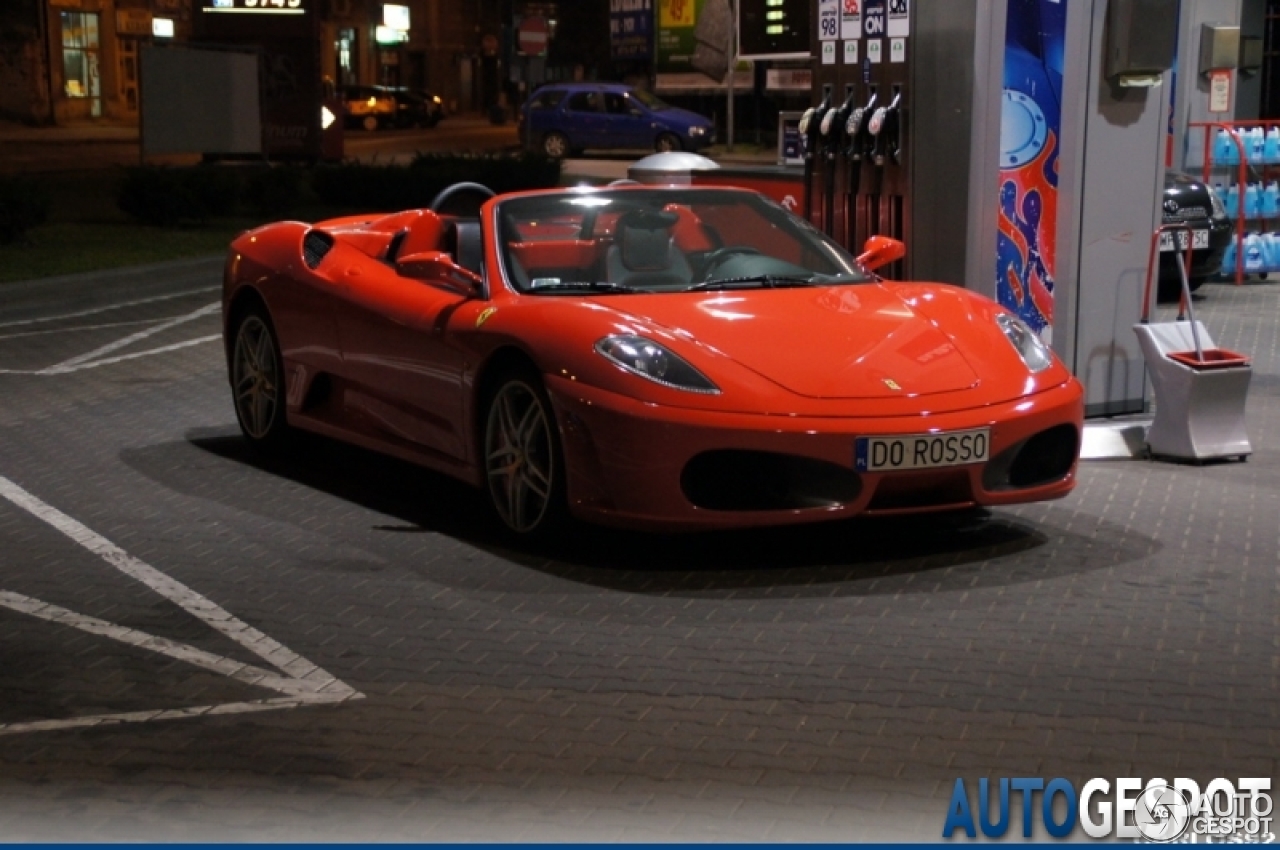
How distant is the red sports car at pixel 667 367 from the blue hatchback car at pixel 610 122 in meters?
34.7

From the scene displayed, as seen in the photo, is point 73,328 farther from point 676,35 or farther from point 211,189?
point 676,35

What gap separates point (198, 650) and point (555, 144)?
39.3 m

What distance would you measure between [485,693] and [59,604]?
5.83 ft

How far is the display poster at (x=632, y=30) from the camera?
2368 inches

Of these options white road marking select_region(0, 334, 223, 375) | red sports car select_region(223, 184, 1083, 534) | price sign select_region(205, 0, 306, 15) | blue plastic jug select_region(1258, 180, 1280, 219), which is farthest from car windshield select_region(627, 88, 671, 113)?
red sports car select_region(223, 184, 1083, 534)

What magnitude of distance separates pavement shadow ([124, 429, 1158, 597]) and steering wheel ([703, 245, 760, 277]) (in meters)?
1.11

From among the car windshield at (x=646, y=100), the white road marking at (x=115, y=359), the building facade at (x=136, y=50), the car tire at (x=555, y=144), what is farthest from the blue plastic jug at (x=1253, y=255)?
the building facade at (x=136, y=50)

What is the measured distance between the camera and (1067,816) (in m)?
4.32

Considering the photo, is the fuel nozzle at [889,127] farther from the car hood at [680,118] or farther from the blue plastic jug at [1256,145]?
the car hood at [680,118]

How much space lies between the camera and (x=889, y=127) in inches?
400

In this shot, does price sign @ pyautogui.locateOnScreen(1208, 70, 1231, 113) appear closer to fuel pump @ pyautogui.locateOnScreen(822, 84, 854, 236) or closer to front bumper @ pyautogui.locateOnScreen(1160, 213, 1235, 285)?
front bumper @ pyautogui.locateOnScreen(1160, 213, 1235, 285)

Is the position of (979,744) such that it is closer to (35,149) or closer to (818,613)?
(818,613)

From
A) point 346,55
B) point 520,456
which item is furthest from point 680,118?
point 346,55

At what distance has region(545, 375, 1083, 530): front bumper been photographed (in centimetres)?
638
